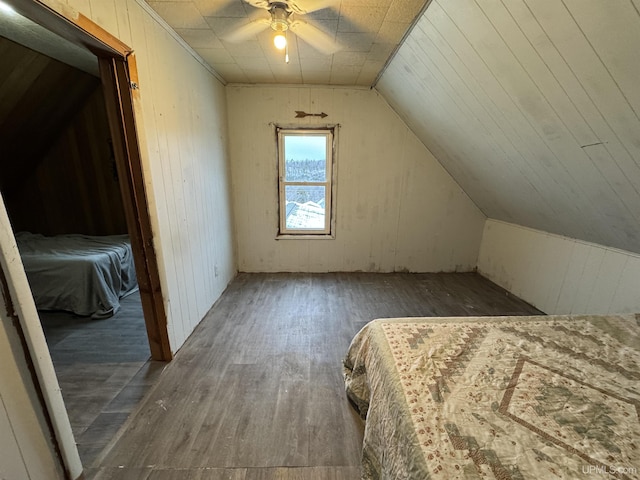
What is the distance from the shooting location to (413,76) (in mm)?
2395

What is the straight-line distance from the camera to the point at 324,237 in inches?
146

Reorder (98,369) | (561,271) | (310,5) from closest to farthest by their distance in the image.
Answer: (310,5)
(98,369)
(561,271)

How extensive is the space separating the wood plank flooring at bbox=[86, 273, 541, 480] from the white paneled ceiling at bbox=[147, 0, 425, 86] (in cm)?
236

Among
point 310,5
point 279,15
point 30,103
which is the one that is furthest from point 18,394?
point 30,103

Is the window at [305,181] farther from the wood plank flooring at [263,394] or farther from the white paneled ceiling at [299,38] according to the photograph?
the wood plank flooring at [263,394]

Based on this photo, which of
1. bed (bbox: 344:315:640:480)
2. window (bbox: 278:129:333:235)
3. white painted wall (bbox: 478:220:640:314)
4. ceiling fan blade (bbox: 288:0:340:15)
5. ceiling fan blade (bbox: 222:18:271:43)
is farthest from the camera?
window (bbox: 278:129:333:235)

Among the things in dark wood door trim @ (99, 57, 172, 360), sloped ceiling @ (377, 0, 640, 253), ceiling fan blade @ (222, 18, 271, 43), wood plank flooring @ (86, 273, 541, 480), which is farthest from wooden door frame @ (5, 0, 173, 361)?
sloped ceiling @ (377, 0, 640, 253)

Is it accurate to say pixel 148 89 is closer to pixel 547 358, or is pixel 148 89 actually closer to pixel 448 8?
pixel 448 8

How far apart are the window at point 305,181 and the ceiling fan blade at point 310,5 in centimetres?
171

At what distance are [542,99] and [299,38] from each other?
5.61 feet

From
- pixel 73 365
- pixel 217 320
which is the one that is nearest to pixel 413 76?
pixel 217 320

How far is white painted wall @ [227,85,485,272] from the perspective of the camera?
334 centimetres

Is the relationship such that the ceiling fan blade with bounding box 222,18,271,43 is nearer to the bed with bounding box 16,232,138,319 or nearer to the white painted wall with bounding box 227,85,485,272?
the white painted wall with bounding box 227,85,485,272

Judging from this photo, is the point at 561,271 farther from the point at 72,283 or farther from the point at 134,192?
the point at 72,283
